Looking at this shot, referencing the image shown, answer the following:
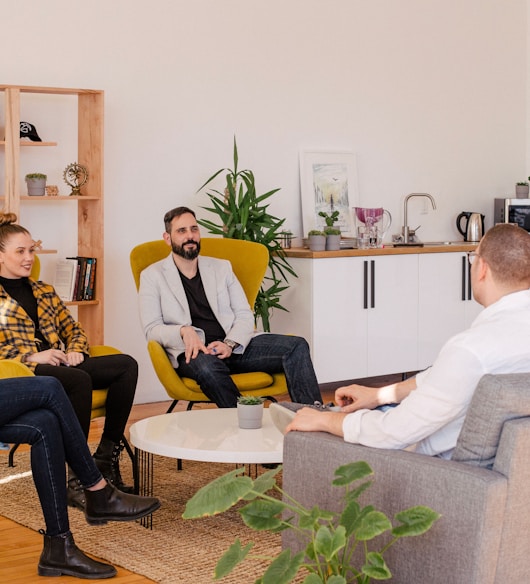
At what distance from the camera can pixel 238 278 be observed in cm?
523

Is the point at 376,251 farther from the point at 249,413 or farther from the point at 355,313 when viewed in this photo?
the point at 249,413

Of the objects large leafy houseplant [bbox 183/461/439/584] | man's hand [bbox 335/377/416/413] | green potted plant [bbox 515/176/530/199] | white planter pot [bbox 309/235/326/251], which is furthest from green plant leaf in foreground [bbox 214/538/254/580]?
green potted plant [bbox 515/176/530/199]

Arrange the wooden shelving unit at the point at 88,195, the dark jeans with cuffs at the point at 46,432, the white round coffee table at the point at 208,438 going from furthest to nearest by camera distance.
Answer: the wooden shelving unit at the point at 88,195 < the white round coffee table at the point at 208,438 < the dark jeans with cuffs at the point at 46,432

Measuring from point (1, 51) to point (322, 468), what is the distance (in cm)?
362

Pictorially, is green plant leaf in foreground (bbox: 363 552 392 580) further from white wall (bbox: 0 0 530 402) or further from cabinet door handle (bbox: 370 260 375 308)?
cabinet door handle (bbox: 370 260 375 308)

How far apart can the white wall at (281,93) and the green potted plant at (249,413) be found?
2349 millimetres

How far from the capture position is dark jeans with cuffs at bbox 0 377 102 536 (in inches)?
128

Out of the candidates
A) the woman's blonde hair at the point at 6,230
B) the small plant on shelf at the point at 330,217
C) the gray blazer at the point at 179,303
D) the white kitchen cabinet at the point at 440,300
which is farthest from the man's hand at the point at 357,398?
the white kitchen cabinet at the point at 440,300

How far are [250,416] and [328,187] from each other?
10.7ft

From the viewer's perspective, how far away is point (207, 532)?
3688mm

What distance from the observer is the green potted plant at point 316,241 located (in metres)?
6.16

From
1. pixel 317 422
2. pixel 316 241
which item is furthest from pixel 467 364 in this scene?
pixel 316 241

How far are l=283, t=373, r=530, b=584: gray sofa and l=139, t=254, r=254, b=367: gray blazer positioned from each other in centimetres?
228

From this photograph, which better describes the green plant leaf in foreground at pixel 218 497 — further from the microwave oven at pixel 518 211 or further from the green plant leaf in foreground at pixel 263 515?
the microwave oven at pixel 518 211
